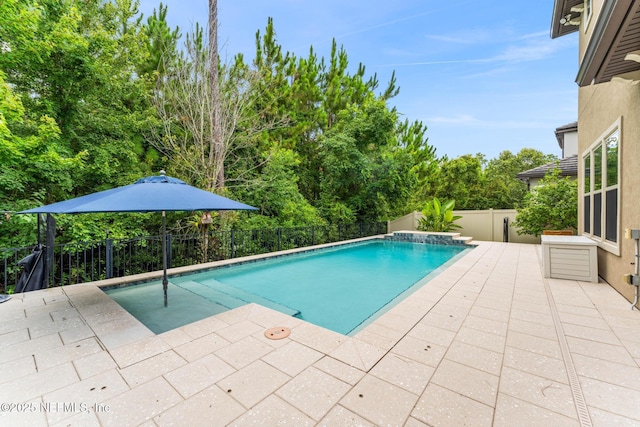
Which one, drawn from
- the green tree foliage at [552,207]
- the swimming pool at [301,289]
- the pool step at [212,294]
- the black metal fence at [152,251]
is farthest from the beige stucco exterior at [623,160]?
the black metal fence at [152,251]

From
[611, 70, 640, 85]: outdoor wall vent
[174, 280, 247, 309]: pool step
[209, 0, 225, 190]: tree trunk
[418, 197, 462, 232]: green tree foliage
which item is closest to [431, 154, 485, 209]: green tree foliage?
[418, 197, 462, 232]: green tree foliage

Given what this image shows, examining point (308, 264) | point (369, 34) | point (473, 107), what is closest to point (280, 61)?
point (369, 34)

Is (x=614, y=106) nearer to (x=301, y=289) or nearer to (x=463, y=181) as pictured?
(x=301, y=289)

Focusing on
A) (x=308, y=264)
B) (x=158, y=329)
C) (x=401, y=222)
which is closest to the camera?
(x=158, y=329)

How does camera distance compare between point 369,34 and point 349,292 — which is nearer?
point 349,292

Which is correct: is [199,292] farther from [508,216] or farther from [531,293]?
[508,216]

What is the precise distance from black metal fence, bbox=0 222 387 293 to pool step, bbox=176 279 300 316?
1.33 m

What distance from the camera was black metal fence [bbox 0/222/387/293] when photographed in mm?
5926

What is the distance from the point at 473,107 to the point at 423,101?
9.96 ft

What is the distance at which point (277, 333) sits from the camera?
3.09m

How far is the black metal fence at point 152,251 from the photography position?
5.93 metres

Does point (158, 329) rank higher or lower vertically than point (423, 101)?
lower

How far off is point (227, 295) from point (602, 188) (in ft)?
24.5

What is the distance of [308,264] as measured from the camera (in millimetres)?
8398
